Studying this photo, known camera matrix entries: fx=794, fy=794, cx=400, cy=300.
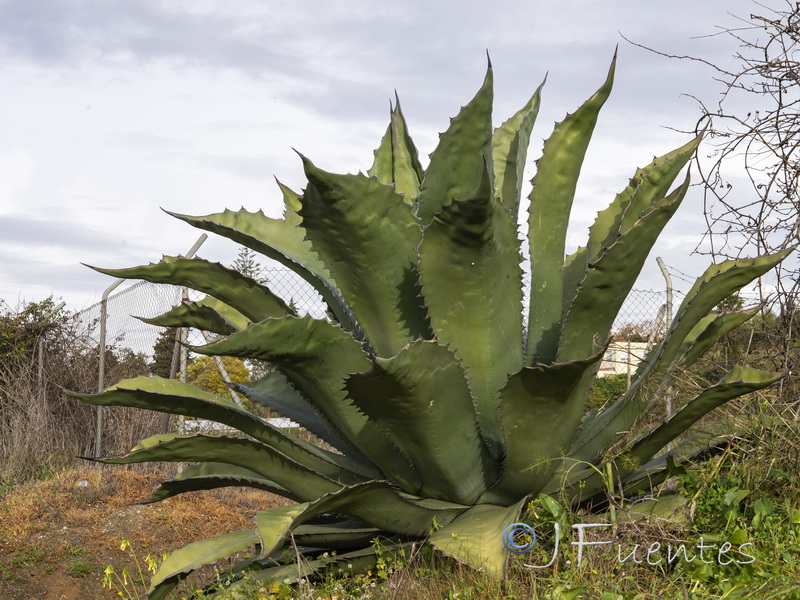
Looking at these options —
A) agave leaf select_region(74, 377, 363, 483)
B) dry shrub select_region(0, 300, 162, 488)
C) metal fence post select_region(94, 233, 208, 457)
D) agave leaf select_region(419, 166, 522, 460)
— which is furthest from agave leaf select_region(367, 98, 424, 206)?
metal fence post select_region(94, 233, 208, 457)

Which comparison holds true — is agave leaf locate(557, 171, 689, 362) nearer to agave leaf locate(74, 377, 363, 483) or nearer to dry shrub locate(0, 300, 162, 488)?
agave leaf locate(74, 377, 363, 483)

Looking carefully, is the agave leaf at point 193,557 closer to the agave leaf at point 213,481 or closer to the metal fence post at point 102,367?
the agave leaf at point 213,481

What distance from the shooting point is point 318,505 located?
201 cm

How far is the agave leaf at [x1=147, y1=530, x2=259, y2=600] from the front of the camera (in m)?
2.29

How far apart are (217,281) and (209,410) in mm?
379

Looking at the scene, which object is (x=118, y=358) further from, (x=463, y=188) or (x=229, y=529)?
(x=463, y=188)

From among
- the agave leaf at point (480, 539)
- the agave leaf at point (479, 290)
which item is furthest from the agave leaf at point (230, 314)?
the agave leaf at point (480, 539)

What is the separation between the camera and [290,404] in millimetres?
2852

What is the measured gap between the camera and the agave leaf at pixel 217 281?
7.56 feet

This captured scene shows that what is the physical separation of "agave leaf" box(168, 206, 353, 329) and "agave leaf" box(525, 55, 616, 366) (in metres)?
0.60

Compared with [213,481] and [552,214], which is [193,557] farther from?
[552,214]

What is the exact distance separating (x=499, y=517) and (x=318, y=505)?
51 centimetres

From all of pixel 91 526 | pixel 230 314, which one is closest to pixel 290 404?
pixel 230 314

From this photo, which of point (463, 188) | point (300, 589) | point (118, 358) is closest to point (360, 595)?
point (300, 589)
